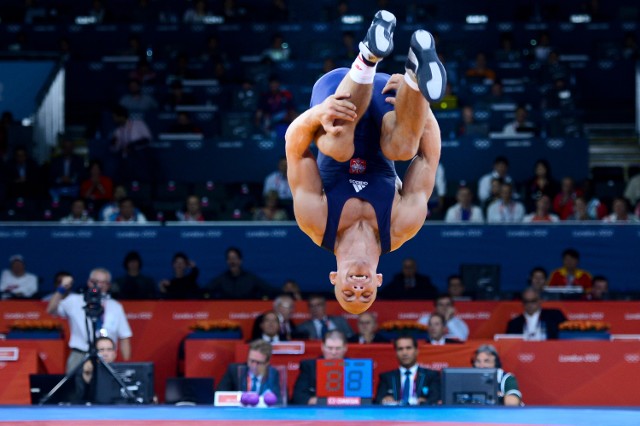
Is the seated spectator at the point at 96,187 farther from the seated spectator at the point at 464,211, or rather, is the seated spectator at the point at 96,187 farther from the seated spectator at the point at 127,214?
the seated spectator at the point at 464,211

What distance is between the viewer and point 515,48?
67.1ft

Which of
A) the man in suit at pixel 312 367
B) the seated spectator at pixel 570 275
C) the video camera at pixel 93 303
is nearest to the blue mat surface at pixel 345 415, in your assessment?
the video camera at pixel 93 303

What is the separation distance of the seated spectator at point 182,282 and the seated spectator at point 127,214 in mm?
998

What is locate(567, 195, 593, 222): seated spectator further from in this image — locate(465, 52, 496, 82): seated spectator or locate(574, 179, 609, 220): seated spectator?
locate(465, 52, 496, 82): seated spectator

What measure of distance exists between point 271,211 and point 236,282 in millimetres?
1547

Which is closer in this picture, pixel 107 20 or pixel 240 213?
pixel 240 213

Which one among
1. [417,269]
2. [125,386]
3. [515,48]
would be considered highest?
[515,48]

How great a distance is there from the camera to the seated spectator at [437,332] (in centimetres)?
1183

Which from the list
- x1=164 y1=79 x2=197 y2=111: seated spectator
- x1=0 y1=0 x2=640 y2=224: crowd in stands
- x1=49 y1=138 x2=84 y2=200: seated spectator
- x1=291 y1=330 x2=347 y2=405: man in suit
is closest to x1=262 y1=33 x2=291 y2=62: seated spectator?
x1=0 y1=0 x2=640 y2=224: crowd in stands

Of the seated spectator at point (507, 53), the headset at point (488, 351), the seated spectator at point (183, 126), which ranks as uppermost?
the seated spectator at point (507, 53)

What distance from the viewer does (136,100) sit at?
1809cm

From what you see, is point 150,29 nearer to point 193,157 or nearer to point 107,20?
point 107,20

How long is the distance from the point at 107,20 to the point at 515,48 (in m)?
7.69

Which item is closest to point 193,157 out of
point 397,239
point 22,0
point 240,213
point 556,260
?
point 240,213
